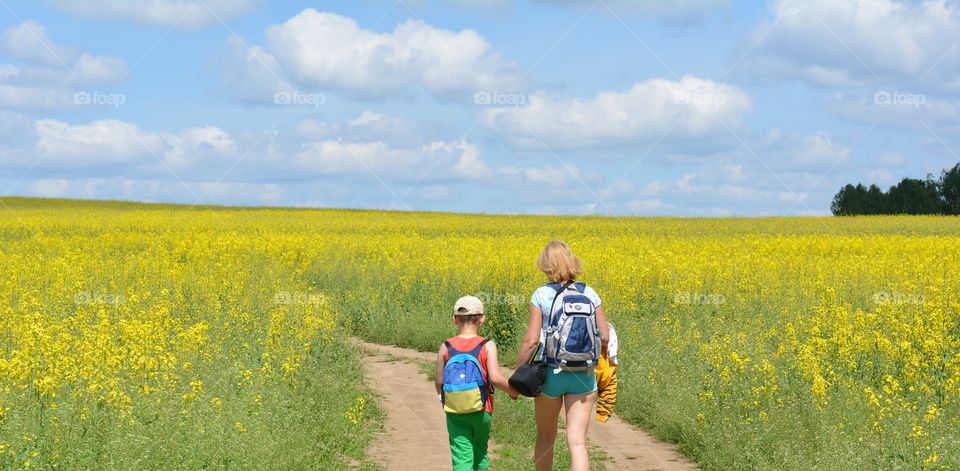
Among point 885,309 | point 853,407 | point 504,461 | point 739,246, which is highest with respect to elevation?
point 739,246

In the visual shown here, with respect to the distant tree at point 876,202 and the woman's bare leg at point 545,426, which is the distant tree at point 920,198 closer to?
the distant tree at point 876,202

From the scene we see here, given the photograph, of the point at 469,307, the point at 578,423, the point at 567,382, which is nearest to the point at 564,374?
the point at 567,382

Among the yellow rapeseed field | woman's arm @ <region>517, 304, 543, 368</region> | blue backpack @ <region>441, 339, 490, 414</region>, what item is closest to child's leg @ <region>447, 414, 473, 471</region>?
blue backpack @ <region>441, 339, 490, 414</region>

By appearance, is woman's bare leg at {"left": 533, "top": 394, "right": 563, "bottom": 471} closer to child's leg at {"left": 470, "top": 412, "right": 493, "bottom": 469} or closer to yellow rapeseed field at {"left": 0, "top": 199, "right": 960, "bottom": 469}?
child's leg at {"left": 470, "top": 412, "right": 493, "bottom": 469}

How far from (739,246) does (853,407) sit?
21.0m

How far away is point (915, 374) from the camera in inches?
448

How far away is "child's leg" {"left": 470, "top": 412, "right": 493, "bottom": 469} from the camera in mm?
6555

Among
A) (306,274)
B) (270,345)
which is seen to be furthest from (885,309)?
(306,274)

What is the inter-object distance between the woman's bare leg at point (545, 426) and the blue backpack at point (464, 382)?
63cm

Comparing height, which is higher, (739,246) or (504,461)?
(739,246)

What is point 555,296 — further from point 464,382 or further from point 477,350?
point 464,382

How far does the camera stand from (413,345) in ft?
59.0

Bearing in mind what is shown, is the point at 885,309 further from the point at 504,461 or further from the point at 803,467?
the point at 504,461

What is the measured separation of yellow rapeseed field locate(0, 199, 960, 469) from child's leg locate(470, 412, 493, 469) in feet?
7.73
